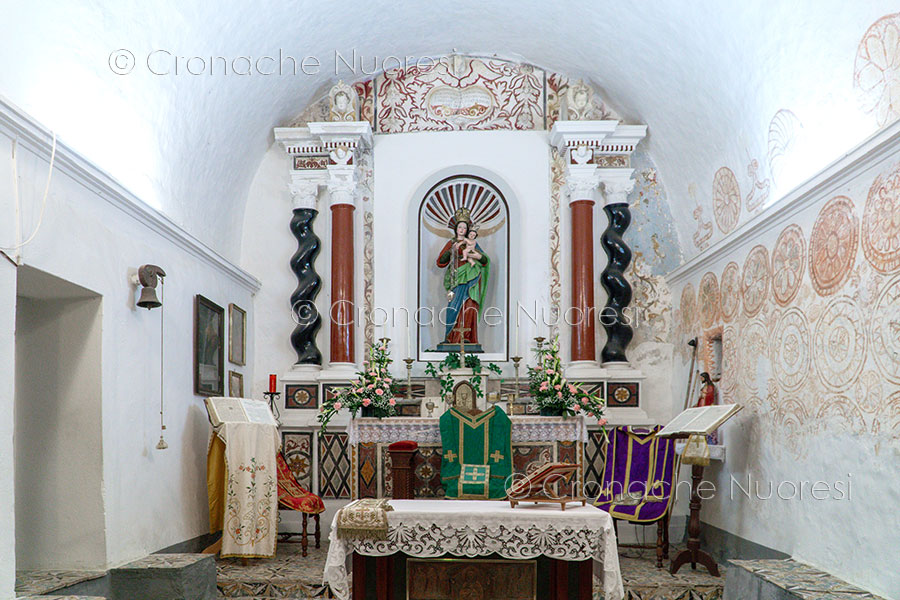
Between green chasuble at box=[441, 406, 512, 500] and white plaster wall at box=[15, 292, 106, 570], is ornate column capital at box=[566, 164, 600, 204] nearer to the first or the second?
green chasuble at box=[441, 406, 512, 500]

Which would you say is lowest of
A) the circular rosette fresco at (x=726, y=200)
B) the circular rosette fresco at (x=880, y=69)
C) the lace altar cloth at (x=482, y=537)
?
A: the lace altar cloth at (x=482, y=537)

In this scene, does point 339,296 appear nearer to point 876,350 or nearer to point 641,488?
point 641,488

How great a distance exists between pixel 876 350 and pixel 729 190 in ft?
11.1

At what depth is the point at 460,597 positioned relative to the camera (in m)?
5.77

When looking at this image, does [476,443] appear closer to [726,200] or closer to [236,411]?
[236,411]

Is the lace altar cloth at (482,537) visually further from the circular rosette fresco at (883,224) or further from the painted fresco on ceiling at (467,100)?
the painted fresco on ceiling at (467,100)

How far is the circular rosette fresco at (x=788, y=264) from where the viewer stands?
6629 mm

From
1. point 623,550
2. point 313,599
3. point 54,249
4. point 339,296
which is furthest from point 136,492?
point 623,550

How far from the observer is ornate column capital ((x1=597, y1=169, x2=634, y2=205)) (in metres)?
10.2

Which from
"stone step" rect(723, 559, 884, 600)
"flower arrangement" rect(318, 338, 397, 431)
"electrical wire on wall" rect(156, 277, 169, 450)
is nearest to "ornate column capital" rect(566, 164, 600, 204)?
"flower arrangement" rect(318, 338, 397, 431)

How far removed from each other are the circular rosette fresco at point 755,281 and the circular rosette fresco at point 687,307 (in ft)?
5.12

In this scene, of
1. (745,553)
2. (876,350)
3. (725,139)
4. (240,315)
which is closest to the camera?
(876,350)

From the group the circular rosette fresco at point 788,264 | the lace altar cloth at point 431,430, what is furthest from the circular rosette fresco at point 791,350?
the lace altar cloth at point 431,430

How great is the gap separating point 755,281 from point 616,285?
8.45 ft
